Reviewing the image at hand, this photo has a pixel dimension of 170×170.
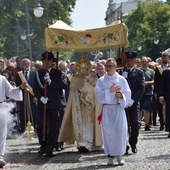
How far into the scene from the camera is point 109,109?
1131 centimetres

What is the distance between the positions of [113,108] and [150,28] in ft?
242

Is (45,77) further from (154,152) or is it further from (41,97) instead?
(154,152)

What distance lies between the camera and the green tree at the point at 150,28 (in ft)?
254

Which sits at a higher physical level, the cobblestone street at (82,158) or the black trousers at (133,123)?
the black trousers at (133,123)

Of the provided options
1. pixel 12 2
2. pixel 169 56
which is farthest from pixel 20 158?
pixel 12 2

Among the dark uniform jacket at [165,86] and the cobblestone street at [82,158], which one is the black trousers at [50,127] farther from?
the dark uniform jacket at [165,86]

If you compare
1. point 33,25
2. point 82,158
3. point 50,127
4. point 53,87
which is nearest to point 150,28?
point 33,25

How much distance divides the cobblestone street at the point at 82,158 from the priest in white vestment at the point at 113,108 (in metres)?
0.34

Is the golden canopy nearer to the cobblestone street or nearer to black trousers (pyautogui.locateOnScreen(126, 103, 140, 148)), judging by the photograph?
black trousers (pyautogui.locateOnScreen(126, 103, 140, 148))

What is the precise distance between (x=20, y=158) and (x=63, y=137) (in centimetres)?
121

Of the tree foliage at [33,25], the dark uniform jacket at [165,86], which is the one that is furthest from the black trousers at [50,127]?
the tree foliage at [33,25]

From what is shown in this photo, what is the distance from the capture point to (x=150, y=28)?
277 feet

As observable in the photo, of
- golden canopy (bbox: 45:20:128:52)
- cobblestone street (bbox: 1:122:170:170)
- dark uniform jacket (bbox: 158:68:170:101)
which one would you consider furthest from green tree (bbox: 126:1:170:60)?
golden canopy (bbox: 45:20:128:52)

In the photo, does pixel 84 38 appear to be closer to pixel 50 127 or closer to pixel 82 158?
pixel 50 127
